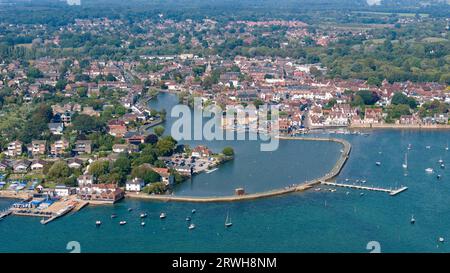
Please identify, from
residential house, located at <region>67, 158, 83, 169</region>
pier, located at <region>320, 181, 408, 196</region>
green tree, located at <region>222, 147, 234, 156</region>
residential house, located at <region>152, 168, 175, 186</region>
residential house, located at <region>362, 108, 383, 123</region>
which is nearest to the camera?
pier, located at <region>320, 181, 408, 196</region>

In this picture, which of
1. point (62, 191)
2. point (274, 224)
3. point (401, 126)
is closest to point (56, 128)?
point (62, 191)

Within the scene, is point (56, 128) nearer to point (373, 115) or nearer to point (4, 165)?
point (4, 165)

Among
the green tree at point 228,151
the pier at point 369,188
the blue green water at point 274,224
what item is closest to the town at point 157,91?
the green tree at point 228,151

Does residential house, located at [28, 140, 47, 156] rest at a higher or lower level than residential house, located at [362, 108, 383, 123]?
higher

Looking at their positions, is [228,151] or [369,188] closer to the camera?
[369,188]

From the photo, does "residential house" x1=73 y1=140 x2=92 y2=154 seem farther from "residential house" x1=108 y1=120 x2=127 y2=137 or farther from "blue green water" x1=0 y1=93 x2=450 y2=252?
"blue green water" x1=0 y1=93 x2=450 y2=252

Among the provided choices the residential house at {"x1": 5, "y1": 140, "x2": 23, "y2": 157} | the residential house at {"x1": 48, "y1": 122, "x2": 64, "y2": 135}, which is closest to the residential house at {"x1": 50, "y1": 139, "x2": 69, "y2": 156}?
the residential house at {"x1": 5, "y1": 140, "x2": 23, "y2": 157}

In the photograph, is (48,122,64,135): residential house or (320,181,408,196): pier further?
(48,122,64,135): residential house
